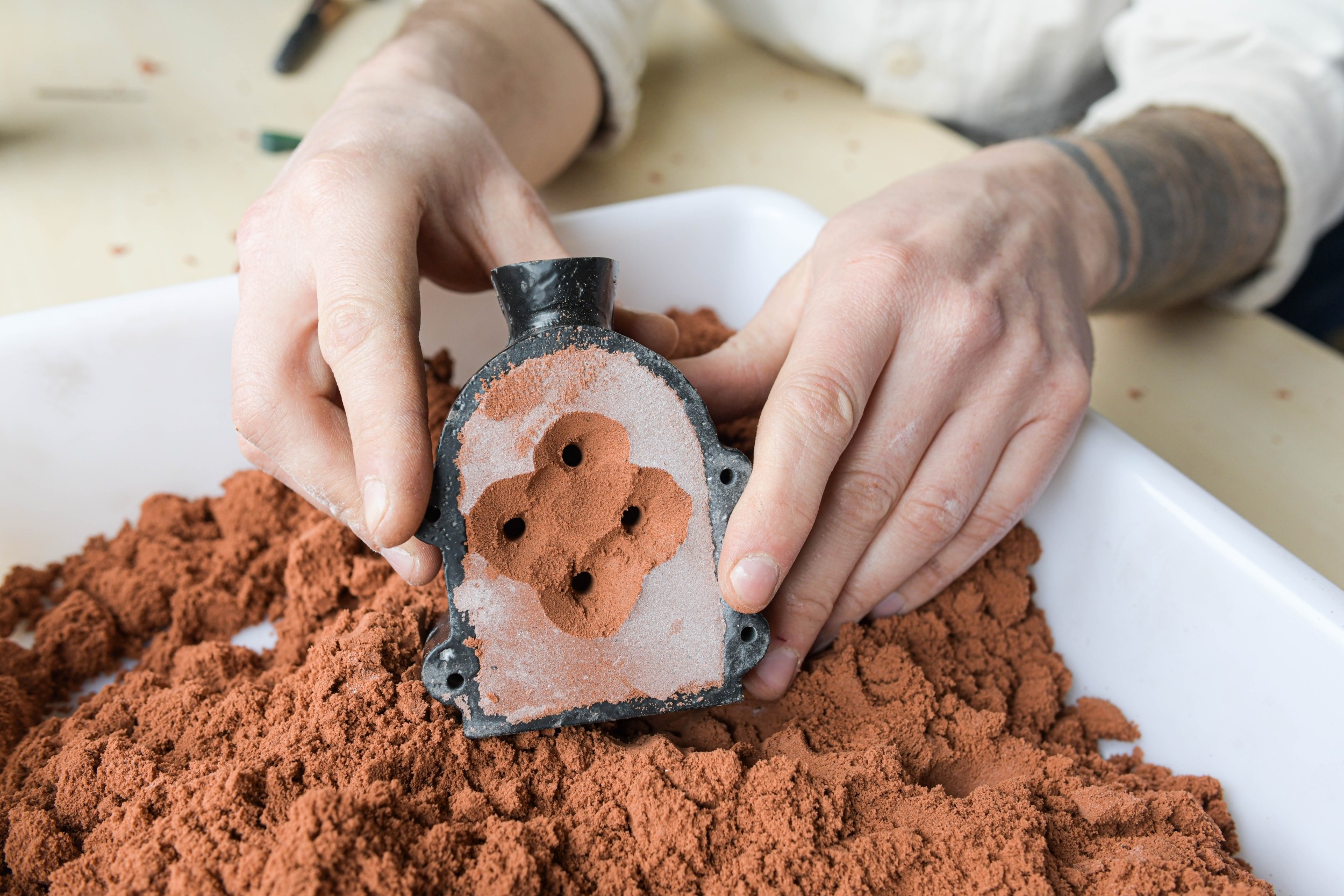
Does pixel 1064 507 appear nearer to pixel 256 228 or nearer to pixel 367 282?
pixel 367 282

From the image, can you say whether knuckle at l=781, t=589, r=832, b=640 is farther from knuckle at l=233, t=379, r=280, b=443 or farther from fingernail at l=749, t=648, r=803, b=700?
knuckle at l=233, t=379, r=280, b=443

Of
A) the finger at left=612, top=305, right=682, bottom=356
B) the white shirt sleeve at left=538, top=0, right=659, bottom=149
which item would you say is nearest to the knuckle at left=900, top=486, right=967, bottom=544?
the finger at left=612, top=305, right=682, bottom=356

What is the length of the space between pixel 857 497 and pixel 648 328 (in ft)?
0.69

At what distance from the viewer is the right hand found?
0.54 meters

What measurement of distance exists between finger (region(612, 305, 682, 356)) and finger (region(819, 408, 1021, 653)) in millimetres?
224

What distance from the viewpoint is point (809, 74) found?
1403 mm

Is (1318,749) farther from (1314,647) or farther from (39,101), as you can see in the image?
(39,101)

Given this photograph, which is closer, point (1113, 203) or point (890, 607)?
point (890, 607)

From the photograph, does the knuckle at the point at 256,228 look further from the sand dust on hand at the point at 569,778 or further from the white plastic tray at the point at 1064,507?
the sand dust on hand at the point at 569,778

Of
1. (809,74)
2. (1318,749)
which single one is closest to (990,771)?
(1318,749)

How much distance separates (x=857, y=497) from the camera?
2.09 ft

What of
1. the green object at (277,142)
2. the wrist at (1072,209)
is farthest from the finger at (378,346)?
the green object at (277,142)

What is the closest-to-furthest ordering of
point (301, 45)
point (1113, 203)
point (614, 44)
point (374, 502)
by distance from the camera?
point (374, 502)
point (1113, 203)
point (614, 44)
point (301, 45)

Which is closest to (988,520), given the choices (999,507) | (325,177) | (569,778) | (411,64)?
(999,507)
